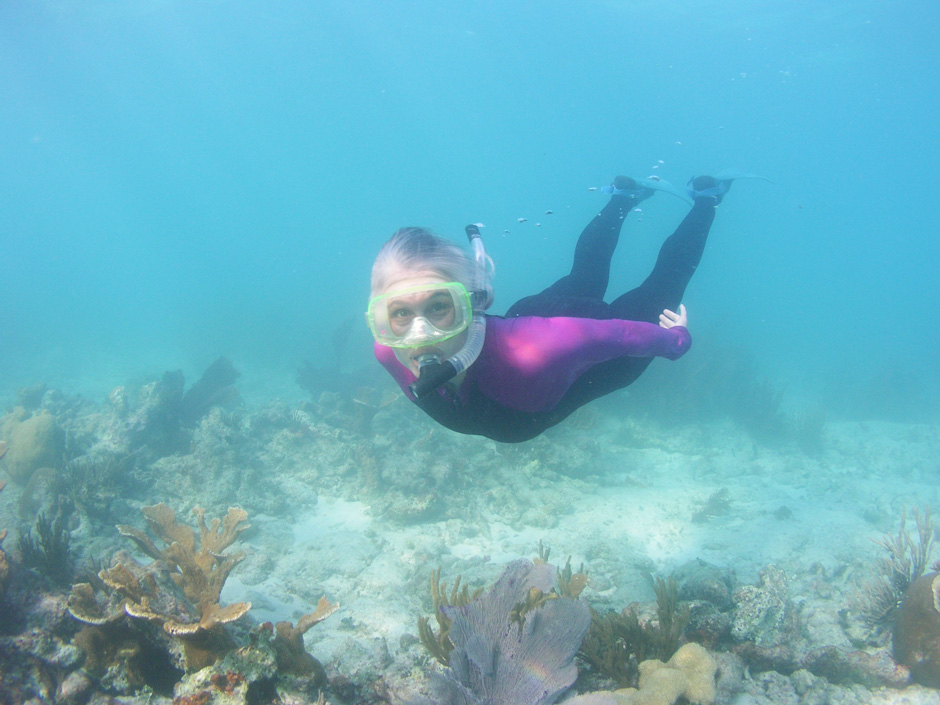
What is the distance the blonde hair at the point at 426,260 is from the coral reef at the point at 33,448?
35.0ft

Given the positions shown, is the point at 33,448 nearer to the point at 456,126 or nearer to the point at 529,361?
the point at 529,361

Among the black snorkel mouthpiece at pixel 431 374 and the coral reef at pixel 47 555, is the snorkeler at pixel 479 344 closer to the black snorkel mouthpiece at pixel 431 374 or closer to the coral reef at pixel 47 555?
the black snorkel mouthpiece at pixel 431 374

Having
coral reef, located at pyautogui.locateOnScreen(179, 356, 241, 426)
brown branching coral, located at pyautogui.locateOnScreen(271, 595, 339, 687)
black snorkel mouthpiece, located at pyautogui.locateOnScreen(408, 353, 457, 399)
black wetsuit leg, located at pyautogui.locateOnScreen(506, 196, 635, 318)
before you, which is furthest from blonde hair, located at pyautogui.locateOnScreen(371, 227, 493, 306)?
coral reef, located at pyautogui.locateOnScreen(179, 356, 241, 426)

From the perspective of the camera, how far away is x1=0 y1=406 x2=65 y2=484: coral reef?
9320mm

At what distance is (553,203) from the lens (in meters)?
139

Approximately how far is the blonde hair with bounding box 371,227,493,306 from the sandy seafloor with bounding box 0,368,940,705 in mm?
2690

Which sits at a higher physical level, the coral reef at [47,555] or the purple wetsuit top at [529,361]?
the purple wetsuit top at [529,361]

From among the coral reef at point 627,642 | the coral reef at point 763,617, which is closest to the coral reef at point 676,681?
the coral reef at point 627,642

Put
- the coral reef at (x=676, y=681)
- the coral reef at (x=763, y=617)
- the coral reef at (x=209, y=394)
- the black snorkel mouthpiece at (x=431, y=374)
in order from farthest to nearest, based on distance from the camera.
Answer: the coral reef at (x=209, y=394) → the coral reef at (x=763, y=617) → the coral reef at (x=676, y=681) → the black snorkel mouthpiece at (x=431, y=374)

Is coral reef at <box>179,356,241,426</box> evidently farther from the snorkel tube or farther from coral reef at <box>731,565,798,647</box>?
coral reef at <box>731,565,798,647</box>

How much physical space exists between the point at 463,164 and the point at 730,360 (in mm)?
134603

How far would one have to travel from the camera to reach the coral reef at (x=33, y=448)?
30.6ft

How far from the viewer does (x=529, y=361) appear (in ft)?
10.1

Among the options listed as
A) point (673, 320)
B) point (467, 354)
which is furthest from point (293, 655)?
point (673, 320)
